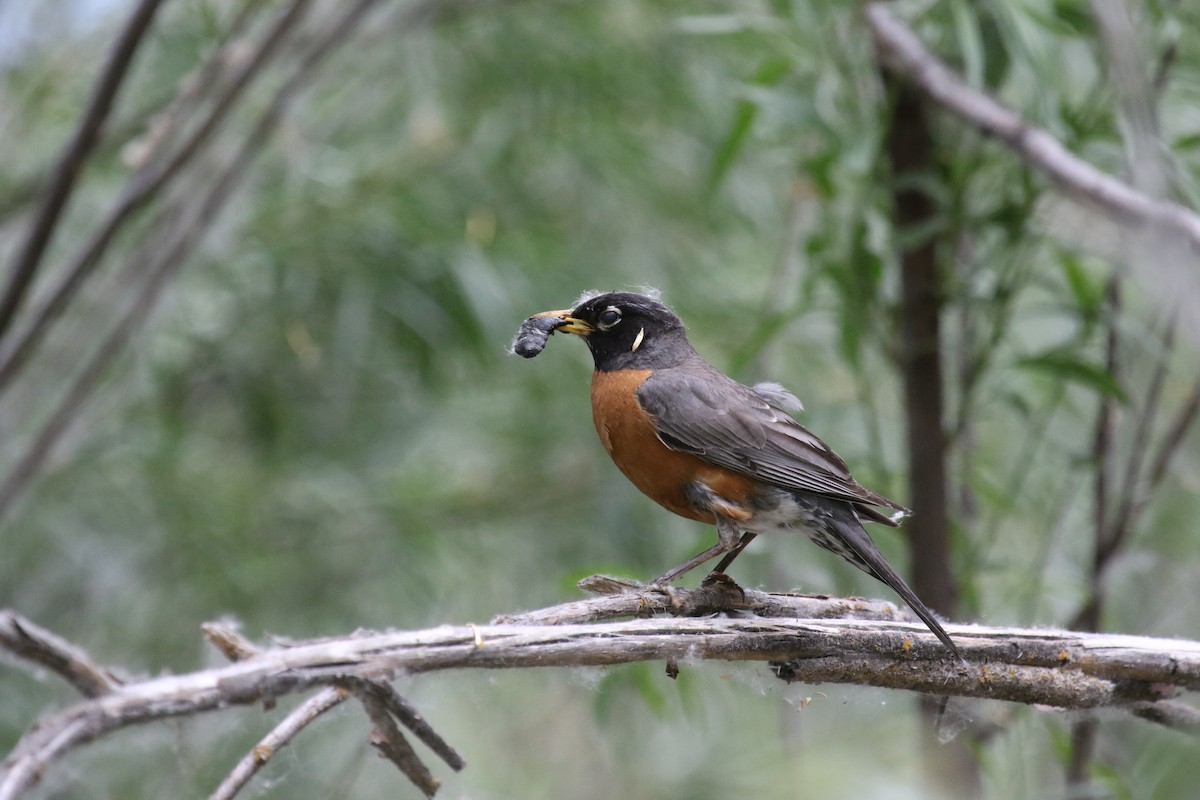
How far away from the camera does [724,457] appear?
321cm

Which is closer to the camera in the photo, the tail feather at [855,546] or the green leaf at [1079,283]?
the tail feather at [855,546]

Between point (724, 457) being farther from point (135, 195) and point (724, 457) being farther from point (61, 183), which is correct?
point (61, 183)

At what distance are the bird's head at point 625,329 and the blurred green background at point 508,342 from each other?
62 cm

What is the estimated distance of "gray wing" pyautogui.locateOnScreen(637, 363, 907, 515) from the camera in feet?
10.3

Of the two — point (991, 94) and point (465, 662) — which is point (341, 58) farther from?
point (465, 662)

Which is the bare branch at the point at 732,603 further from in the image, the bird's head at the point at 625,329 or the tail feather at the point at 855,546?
the bird's head at the point at 625,329

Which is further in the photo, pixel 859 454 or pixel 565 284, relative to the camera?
pixel 565 284

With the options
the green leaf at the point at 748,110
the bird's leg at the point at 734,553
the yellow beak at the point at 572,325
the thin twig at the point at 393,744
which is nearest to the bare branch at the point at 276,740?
the thin twig at the point at 393,744

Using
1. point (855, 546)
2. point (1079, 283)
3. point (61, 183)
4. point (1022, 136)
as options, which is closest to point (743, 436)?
point (855, 546)

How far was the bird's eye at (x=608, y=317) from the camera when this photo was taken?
143 inches

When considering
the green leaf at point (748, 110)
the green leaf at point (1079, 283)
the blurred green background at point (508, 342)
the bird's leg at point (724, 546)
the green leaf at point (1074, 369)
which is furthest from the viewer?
the blurred green background at point (508, 342)

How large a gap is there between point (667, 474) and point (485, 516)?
283cm

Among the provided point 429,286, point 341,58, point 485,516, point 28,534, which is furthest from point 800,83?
point 28,534

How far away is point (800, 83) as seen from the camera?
445 centimetres
